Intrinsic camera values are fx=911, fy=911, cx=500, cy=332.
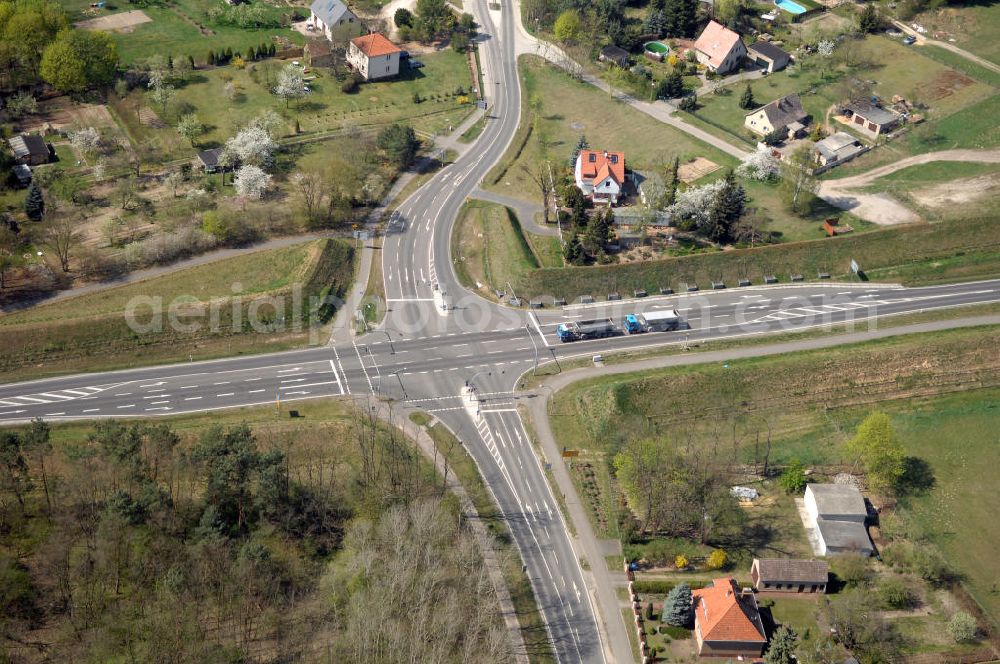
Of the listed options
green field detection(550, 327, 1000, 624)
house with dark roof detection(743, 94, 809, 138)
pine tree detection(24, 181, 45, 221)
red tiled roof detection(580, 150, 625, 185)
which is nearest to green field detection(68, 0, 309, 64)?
pine tree detection(24, 181, 45, 221)

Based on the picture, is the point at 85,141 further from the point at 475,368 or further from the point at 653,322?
the point at 653,322

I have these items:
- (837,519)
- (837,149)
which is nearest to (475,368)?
(837,519)

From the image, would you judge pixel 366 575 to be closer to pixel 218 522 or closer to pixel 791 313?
pixel 218 522

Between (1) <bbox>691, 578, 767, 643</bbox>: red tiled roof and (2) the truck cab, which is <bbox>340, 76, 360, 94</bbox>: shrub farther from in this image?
(1) <bbox>691, 578, 767, 643</bbox>: red tiled roof

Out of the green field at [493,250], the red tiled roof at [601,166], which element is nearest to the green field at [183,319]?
the green field at [493,250]

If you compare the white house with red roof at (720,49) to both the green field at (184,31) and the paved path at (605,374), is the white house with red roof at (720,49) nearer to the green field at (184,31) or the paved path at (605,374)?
the paved path at (605,374)

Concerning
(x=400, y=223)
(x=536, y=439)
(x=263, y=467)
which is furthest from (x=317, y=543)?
(x=400, y=223)
